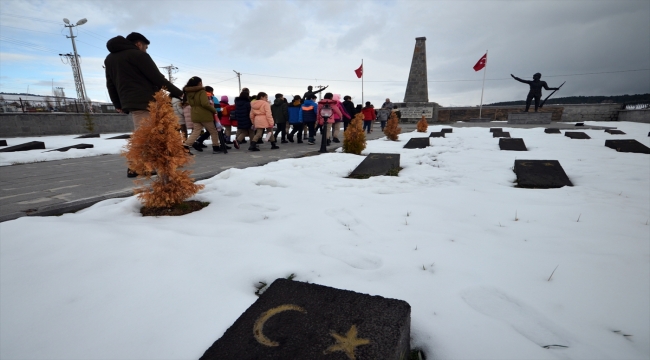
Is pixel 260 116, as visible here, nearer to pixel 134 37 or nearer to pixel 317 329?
pixel 134 37

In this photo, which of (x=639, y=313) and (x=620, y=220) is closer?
(x=639, y=313)

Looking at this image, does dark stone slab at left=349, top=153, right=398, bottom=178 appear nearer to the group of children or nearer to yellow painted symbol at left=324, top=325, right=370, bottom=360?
the group of children

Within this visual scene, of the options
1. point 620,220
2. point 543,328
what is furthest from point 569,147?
point 543,328

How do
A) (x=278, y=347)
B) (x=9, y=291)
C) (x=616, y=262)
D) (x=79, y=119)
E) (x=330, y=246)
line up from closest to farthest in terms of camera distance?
(x=278, y=347)
(x=9, y=291)
(x=616, y=262)
(x=330, y=246)
(x=79, y=119)

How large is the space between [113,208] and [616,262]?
4.26 m

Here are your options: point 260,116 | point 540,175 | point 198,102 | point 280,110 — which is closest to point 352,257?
point 540,175

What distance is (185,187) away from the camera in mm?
2871

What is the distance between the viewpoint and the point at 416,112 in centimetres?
2405

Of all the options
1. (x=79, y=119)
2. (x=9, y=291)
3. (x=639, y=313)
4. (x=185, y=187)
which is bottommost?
(x=639, y=313)

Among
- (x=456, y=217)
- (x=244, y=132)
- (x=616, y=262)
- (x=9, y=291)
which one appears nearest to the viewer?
(x=9, y=291)

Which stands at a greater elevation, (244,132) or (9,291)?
(244,132)

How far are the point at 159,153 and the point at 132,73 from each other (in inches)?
79.4

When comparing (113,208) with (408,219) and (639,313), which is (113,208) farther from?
(639,313)

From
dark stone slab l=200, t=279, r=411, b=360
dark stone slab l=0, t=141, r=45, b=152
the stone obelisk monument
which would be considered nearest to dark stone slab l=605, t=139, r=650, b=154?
dark stone slab l=200, t=279, r=411, b=360
